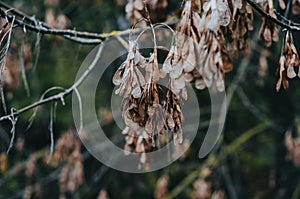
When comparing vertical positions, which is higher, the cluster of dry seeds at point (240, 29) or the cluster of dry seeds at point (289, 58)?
the cluster of dry seeds at point (240, 29)

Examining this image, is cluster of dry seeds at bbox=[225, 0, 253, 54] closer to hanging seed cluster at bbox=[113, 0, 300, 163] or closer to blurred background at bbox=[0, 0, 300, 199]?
hanging seed cluster at bbox=[113, 0, 300, 163]

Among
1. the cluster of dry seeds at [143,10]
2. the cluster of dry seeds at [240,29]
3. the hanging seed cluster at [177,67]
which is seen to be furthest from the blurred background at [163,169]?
the hanging seed cluster at [177,67]

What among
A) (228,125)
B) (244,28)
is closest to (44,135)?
(228,125)

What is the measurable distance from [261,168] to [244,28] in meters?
3.38

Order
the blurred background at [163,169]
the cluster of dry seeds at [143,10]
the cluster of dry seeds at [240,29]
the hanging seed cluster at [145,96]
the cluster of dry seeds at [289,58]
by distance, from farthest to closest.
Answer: the blurred background at [163,169] < the cluster of dry seeds at [143,10] < the cluster of dry seeds at [240,29] < the cluster of dry seeds at [289,58] < the hanging seed cluster at [145,96]

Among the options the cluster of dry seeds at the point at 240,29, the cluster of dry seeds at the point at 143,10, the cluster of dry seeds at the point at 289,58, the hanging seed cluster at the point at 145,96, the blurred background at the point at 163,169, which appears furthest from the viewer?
the blurred background at the point at 163,169

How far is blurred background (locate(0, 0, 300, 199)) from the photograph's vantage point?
3197mm

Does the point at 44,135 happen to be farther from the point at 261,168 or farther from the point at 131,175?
the point at 261,168

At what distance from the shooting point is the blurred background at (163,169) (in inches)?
126

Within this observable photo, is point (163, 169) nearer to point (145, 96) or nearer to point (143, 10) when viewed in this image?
point (143, 10)

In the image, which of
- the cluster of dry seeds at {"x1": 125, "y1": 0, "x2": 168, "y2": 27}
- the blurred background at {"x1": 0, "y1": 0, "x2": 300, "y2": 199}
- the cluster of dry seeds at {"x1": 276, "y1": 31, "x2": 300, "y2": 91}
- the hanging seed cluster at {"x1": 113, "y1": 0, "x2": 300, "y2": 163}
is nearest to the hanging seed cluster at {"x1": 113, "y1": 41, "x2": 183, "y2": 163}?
the hanging seed cluster at {"x1": 113, "y1": 0, "x2": 300, "y2": 163}

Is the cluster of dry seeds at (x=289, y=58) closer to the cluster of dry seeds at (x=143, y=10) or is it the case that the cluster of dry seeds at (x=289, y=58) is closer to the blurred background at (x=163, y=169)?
the cluster of dry seeds at (x=143, y=10)

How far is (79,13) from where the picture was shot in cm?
358

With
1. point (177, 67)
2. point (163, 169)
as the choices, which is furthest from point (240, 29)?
point (163, 169)
